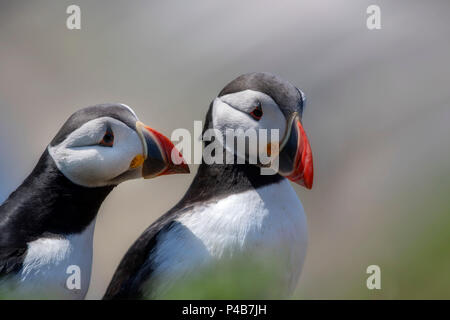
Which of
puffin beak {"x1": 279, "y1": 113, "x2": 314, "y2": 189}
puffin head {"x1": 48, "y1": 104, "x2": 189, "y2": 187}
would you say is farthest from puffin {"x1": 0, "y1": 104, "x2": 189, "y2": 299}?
puffin beak {"x1": 279, "y1": 113, "x2": 314, "y2": 189}

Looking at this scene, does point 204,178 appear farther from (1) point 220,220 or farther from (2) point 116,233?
(2) point 116,233

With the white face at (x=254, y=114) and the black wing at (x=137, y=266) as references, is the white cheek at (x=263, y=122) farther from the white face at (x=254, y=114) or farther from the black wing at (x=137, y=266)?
the black wing at (x=137, y=266)

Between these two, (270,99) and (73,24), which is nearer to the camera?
(270,99)

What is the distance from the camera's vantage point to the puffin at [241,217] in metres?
2.20

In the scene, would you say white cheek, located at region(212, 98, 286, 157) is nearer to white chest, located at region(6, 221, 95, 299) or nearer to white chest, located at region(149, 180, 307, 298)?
white chest, located at region(149, 180, 307, 298)

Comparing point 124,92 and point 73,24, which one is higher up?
point 73,24

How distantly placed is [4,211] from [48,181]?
0.20 m

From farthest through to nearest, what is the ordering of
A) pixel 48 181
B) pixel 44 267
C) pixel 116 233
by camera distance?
pixel 116 233
pixel 48 181
pixel 44 267

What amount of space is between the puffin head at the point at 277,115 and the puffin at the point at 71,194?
11.9 inches

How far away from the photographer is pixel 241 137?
226cm

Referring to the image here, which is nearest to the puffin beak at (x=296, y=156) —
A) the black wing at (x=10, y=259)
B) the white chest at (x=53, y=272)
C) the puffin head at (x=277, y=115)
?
the puffin head at (x=277, y=115)

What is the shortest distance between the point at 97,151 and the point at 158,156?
0.23 meters

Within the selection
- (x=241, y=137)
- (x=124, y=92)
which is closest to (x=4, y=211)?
(x=124, y=92)

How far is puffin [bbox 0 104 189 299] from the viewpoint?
212 cm
